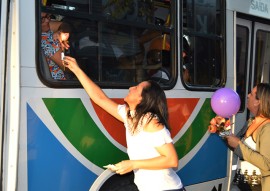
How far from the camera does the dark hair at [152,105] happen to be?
2.96m

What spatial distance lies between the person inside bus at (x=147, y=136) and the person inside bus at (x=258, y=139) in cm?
78

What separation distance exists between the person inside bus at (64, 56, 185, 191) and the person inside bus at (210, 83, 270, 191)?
78 centimetres

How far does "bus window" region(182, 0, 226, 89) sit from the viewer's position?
409cm

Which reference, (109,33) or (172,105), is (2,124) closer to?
(109,33)

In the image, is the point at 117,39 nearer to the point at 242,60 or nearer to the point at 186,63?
the point at 186,63

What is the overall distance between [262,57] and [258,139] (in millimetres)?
2156

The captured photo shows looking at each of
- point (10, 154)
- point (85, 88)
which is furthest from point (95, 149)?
point (10, 154)

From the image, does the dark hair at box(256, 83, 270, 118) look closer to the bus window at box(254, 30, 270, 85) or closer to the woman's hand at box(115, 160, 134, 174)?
the woman's hand at box(115, 160, 134, 174)

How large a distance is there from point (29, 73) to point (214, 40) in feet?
7.35

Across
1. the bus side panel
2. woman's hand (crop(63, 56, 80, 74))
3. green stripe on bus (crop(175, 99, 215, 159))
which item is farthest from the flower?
woman's hand (crop(63, 56, 80, 74))

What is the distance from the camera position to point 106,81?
336 centimetres

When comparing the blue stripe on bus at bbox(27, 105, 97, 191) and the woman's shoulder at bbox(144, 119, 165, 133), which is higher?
the woman's shoulder at bbox(144, 119, 165, 133)

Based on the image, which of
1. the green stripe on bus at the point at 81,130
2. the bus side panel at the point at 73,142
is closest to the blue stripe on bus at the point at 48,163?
the bus side panel at the point at 73,142

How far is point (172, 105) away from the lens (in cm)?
382
